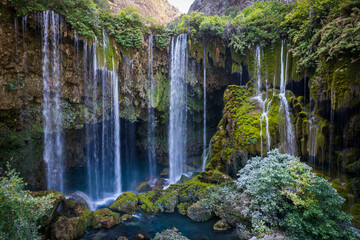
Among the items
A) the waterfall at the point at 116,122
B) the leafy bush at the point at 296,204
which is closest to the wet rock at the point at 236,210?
the leafy bush at the point at 296,204

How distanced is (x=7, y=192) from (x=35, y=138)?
7.99 metres

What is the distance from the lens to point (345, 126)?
7629 mm

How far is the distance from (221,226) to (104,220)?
5278mm

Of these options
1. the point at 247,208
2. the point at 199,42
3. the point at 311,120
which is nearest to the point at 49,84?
the point at 199,42

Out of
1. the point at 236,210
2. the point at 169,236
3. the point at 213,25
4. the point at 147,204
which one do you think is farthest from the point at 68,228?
the point at 213,25

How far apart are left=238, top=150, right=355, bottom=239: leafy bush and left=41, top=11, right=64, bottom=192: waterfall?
466 inches

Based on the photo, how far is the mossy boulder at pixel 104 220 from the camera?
831 centimetres

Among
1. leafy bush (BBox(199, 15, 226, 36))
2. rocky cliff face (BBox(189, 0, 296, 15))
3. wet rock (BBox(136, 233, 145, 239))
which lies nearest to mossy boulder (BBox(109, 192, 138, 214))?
wet rock (BBox(136, 233, 145, 239))

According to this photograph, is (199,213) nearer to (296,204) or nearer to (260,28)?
(296,204)

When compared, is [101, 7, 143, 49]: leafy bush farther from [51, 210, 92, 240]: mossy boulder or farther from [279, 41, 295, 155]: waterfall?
[51, 210, 92, 240]: mossy boulder

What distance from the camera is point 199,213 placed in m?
8.70

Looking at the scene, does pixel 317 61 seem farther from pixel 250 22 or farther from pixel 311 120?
pixel 250 22

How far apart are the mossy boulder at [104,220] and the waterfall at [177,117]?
276 inches

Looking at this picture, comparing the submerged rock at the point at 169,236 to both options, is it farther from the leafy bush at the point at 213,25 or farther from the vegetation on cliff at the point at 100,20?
the leafy bush at the point at 213,25
